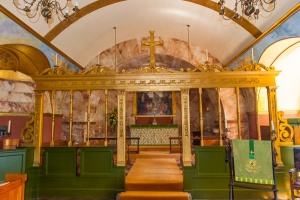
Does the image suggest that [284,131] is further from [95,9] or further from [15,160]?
[95,9]

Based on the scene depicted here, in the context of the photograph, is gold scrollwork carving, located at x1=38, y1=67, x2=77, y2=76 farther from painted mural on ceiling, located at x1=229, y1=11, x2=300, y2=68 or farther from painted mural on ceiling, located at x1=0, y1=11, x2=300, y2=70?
painted mural on ceiling, located at x1=229, y1=11, x2=300, y2=68

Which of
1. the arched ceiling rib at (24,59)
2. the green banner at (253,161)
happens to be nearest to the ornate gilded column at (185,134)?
the green banner at (253,161)

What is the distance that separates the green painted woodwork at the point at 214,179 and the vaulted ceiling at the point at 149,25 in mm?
3655

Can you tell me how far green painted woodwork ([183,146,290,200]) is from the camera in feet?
16.3

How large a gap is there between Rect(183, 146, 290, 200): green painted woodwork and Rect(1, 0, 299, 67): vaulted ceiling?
3.65m

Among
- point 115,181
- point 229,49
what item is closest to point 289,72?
point 229,49

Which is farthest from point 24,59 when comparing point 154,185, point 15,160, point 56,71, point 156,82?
point 154,185

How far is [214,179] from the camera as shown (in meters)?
5.02

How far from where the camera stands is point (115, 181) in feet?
16.7

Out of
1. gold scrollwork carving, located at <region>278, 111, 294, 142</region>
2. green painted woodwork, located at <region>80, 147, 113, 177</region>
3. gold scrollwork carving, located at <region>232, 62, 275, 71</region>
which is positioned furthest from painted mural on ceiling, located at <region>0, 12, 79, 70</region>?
gold scrollwork carving, located at <region>278, 111, 294, 142</region>

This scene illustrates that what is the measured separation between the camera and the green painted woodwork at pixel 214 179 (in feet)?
16.3

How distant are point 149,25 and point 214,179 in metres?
6.40

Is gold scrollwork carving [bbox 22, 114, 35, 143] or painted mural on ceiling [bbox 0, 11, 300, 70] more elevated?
painted mural on ceiling [bbox 0, 11, 300, 70]

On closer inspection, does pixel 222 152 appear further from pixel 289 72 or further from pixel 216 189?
pixel 289 72
